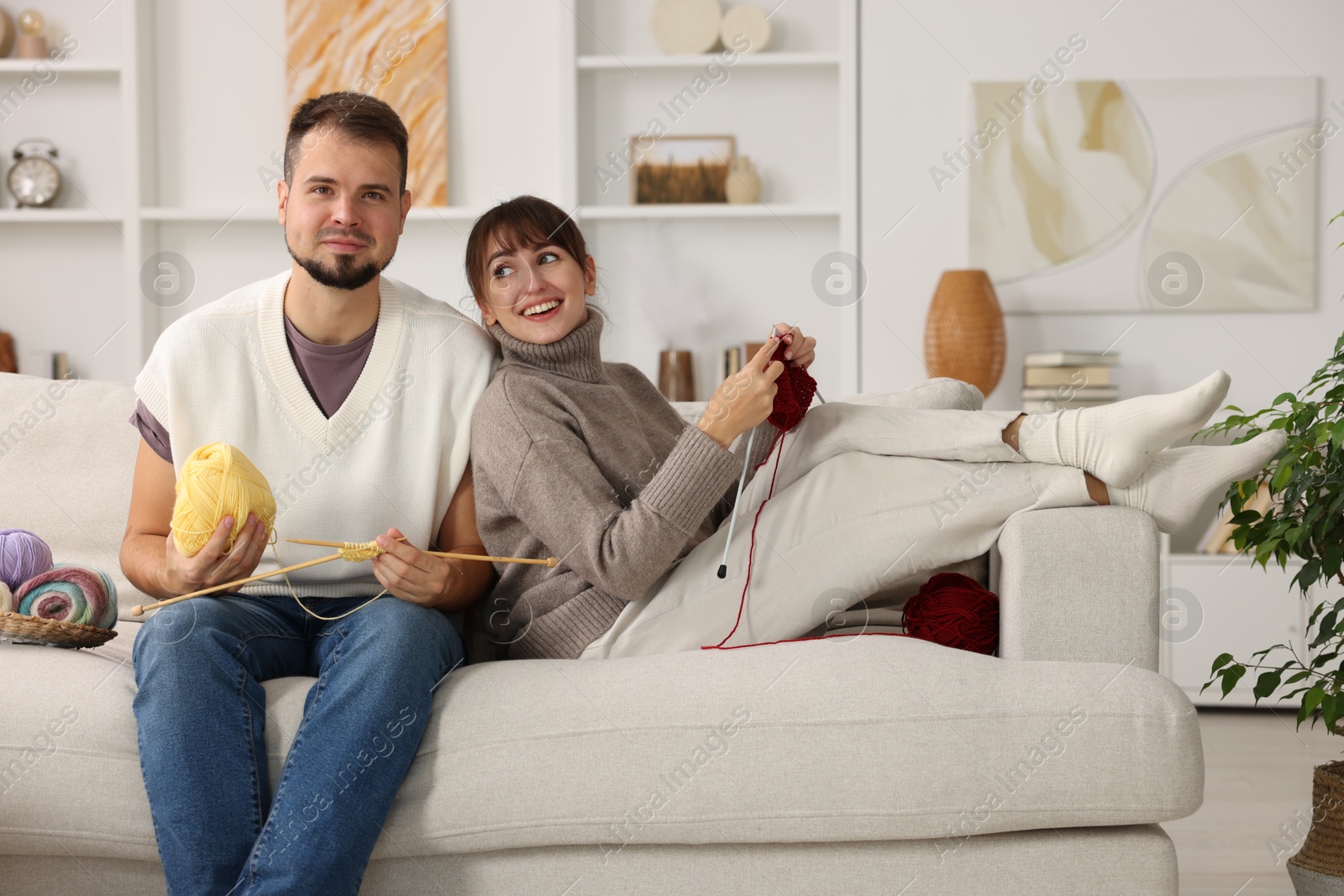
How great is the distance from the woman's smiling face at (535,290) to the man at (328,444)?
10cm

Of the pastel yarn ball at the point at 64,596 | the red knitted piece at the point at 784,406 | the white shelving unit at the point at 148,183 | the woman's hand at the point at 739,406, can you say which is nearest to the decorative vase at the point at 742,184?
the white shelving unit at the point at 148,183

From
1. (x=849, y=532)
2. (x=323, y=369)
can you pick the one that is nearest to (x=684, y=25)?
(x=323, y=369)

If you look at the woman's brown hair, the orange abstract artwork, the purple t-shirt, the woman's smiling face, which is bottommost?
the purple t-shirt

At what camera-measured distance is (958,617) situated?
5.07 ft

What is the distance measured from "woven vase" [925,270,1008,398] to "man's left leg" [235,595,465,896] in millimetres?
2309

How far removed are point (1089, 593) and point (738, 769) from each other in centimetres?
54

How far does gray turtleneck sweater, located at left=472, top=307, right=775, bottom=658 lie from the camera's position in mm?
1436

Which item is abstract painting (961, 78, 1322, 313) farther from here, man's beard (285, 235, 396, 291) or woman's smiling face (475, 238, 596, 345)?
man's beard (285, 235, 396, 291)

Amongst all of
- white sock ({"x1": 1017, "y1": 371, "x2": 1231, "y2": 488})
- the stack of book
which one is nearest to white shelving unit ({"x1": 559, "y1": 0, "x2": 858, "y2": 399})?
the stack of book

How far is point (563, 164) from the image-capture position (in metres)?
3.58

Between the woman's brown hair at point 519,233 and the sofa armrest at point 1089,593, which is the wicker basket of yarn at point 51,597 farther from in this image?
the sofa armrest at point 1089,593

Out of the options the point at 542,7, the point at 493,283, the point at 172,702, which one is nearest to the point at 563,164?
the point at 542,7

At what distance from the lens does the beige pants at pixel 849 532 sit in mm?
1525

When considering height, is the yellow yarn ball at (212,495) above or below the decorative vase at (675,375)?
below
